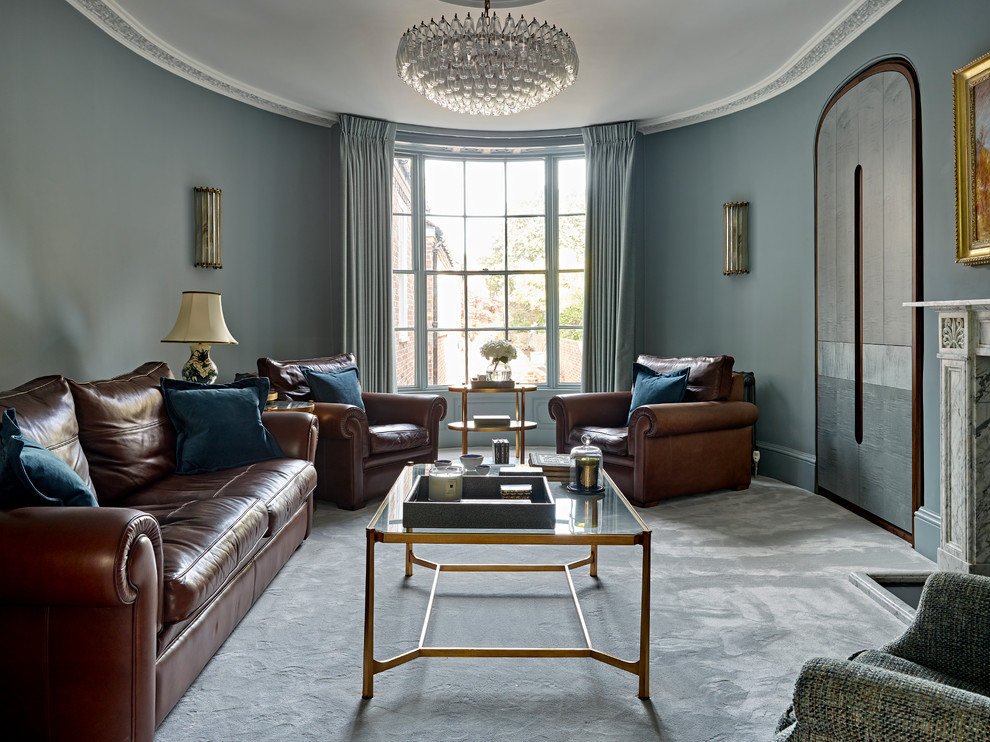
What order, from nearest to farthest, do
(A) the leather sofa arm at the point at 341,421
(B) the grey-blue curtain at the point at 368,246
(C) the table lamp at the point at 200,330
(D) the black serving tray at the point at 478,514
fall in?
(D) the black serving tray at the point at 478,514
(C) the table lamp at the point at 200,330
(A) the leather sofa arm at the point at 341,421
(B) the grey-blue curtain at the point at 368,246

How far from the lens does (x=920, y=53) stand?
344 cm

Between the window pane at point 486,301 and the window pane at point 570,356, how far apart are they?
622 millimetres

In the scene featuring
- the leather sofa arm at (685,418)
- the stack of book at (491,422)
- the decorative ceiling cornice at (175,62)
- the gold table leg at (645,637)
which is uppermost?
the decorative ceiling cornice at (175,62)

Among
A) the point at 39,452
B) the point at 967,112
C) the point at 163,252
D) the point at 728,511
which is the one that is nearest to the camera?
the point at 39,452

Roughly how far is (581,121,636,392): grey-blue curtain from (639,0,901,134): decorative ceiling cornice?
0.39 m

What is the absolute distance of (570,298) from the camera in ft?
21.5

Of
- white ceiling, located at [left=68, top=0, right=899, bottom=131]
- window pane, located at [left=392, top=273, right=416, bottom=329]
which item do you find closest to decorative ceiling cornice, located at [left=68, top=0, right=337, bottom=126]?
white ceiling, located at [left=68, top=0, right=899, bottom=131]

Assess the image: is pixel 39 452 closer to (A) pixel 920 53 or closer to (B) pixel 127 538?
(B) pixel 127 538

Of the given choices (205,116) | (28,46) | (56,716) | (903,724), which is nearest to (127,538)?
(56,716)

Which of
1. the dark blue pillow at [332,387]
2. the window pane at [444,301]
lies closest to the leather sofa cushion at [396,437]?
the dark blue pillow at [332,387]

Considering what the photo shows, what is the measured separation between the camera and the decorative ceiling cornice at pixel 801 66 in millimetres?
3840

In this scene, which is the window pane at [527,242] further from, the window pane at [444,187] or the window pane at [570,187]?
the window pane at [444,187]

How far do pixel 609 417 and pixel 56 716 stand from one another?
3.93 metres

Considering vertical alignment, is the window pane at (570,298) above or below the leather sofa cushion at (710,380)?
above
